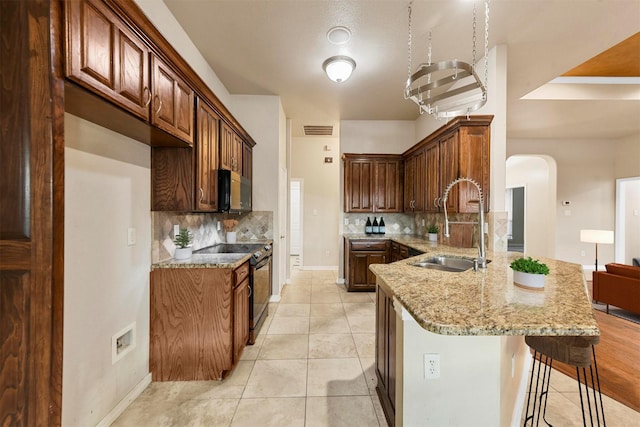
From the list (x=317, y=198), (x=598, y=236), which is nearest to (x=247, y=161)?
(x=317, y=198)

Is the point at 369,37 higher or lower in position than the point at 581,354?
higher

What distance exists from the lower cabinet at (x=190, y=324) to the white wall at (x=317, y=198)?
4034mm

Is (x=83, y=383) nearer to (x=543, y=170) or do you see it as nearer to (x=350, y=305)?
(x=350, y=305)

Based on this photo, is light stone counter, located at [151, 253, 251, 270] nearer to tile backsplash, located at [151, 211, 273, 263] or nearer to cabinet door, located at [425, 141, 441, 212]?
tile backsplash, located at [151, 211, 273, 263]

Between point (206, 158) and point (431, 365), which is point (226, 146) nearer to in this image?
point (206, 158)

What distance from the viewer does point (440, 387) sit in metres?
1.30

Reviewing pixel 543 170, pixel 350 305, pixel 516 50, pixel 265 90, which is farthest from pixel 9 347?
pixel 543 170

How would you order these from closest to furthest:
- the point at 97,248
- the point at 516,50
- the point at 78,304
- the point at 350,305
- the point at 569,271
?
the point at 78,304 → the point at 97,248 → the point at 569,271 → the point at 516,50 → the point at 350,305

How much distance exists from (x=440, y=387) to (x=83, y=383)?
201 centimetres

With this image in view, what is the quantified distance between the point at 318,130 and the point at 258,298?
3.92 metres

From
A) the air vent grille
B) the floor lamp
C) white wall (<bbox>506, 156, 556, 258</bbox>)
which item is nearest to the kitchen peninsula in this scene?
the floor lamp

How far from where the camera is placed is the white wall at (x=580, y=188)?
5828 millimetres

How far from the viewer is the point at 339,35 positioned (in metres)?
2.49

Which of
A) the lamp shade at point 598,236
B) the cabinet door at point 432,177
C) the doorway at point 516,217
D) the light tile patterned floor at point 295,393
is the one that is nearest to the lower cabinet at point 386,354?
the light tile patterned floor at point 295,393
